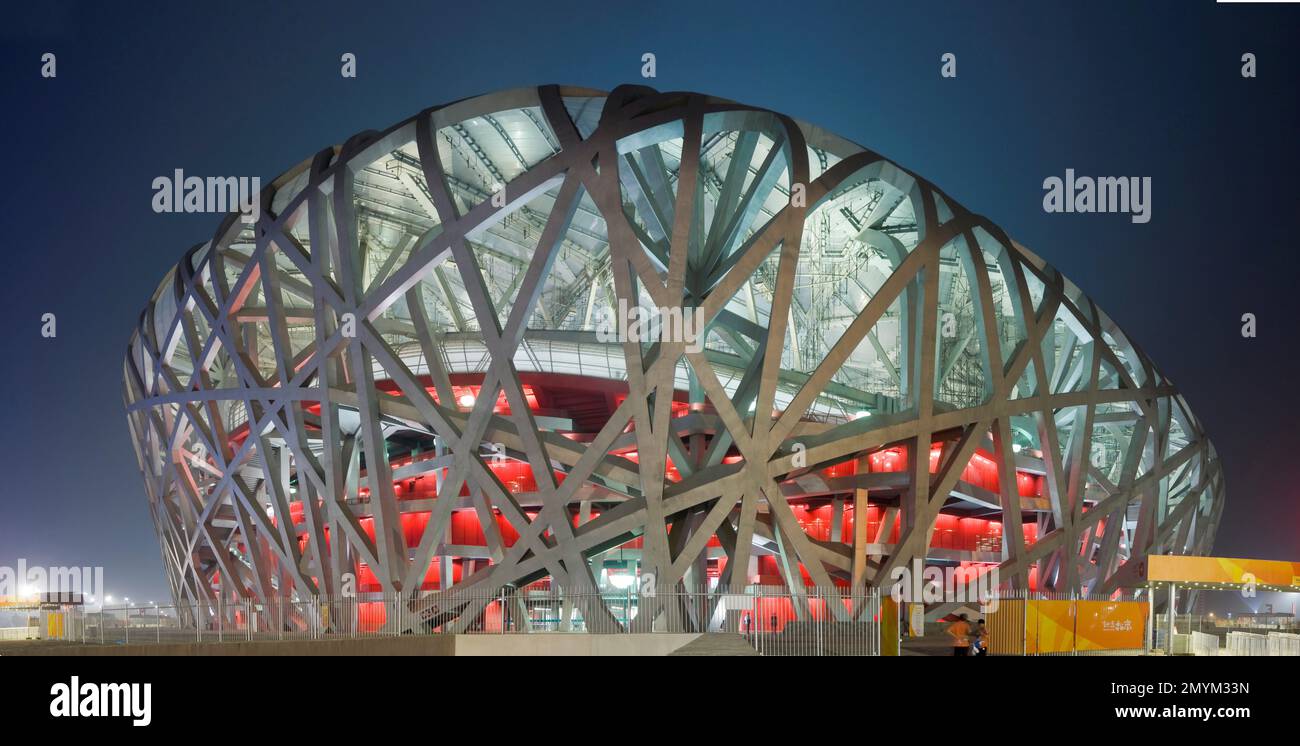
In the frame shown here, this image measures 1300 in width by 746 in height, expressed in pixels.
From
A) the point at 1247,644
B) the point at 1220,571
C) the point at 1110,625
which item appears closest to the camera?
the point at 1110,625

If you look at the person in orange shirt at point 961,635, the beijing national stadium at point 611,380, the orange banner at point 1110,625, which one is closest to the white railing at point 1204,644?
the orange banner at point 1110,625

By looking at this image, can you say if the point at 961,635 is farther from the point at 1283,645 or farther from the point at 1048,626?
the point at 1283,645

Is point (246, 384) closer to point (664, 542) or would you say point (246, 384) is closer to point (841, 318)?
point (664, 542)

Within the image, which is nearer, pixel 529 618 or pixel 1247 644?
pixel 529 618

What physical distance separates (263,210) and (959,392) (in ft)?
109

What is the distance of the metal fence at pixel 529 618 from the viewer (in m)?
25.4

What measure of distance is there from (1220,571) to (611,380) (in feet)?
82.0

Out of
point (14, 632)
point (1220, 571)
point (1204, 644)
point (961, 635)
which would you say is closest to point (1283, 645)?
point (1220, 571)

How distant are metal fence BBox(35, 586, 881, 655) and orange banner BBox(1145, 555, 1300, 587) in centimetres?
713

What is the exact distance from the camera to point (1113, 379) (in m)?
47.5

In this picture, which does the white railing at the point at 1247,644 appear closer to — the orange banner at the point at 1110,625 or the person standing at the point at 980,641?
the orange banner at the point at 1110,625

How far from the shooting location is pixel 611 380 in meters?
47.0

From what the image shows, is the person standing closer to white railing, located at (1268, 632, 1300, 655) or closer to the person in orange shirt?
the person in orange shirt
